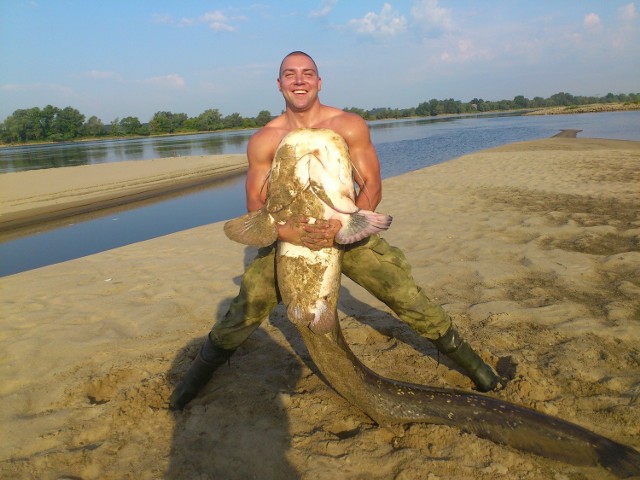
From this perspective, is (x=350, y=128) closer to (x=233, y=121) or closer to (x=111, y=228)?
(x=111, y=228)

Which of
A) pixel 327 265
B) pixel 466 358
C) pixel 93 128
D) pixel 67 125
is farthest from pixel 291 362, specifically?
pixel 93 128

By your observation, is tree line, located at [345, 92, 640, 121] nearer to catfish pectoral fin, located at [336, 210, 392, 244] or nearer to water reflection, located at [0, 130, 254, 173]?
water reflection, located at [0, 130, 254, 173]

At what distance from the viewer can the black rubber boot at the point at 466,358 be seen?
2876 mm

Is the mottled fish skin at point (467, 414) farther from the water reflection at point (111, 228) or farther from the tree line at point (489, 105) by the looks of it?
the tree line at point (489, 105)

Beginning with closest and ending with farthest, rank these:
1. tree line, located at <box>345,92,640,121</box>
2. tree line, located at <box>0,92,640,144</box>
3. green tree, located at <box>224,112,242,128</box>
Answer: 1. tree line, located at <box>0,92,640,144</box>
2. green tree, located at <box>224,112,242,128</box>
3. tree line, located at <box>345,92,640,121</box>

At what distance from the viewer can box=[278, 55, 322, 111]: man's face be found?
2.49 m

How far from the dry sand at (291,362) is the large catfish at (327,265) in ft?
0.32

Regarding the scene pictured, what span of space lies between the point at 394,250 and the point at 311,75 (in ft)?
3.83

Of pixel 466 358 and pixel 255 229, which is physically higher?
pixel 255 229

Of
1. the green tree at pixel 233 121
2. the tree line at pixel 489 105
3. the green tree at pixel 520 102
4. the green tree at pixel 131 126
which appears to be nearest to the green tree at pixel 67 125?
the green tree at pixel 131 126

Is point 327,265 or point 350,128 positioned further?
point 350,128

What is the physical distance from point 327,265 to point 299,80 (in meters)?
1.07

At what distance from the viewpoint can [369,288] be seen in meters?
2.78

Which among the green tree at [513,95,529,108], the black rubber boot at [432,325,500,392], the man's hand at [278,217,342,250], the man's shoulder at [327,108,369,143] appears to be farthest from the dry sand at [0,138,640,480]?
the green tree at [513,95,529,108]
